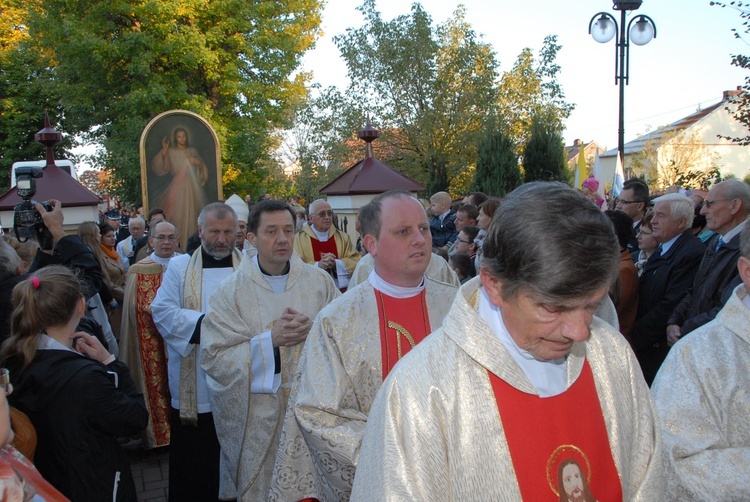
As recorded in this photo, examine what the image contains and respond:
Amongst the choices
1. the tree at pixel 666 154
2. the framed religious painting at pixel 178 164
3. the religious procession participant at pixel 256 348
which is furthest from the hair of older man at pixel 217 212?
the tree at pixel 666 154

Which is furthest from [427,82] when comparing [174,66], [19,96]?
[19,96]

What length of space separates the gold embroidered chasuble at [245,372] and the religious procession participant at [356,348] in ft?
3.65

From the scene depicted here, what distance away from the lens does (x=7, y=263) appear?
12.7 feet

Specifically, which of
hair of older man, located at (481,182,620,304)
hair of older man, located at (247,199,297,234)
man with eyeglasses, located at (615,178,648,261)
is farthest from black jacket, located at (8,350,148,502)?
man with eyeglasses, located at (615,178,648,261)

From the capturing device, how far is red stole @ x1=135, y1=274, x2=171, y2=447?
19.5 ft

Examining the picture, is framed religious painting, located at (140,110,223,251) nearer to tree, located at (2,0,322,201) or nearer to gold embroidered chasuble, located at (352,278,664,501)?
gold embroidered chasuble, located at (352,278,664,501)

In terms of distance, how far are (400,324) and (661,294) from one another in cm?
300

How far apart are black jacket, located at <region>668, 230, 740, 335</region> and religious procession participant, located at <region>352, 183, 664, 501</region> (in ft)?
8.14

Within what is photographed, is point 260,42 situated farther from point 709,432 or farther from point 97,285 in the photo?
point 709,432

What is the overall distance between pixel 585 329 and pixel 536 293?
0.16m

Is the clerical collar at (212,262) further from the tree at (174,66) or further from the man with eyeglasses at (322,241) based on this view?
the tree at (174,66)

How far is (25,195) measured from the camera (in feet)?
18.6

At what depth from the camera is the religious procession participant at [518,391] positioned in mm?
1688

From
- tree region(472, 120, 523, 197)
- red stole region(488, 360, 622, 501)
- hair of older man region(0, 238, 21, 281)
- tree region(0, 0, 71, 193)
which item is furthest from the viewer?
tree region(0, 0, 71, 193)
